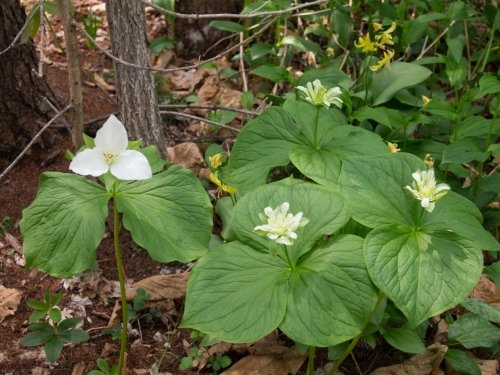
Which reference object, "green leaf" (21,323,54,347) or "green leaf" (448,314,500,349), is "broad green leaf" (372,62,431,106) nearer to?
"green leaf" (448,314,500,349)

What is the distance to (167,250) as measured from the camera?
1.71 metres

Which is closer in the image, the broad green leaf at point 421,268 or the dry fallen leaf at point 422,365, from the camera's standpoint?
the broad green leaf at point 421,268

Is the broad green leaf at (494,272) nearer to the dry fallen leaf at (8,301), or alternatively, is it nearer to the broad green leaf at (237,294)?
the broad green leaf at (237,294)

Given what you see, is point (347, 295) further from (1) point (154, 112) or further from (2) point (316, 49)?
(2) point (316, 49)

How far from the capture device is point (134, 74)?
93.4 inches

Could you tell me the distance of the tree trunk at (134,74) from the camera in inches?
89.1

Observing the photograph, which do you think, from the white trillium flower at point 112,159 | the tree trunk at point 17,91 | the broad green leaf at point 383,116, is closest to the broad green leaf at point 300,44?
the broad green leaf at point 383,116

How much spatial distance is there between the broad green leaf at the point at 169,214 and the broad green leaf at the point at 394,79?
1315 mm

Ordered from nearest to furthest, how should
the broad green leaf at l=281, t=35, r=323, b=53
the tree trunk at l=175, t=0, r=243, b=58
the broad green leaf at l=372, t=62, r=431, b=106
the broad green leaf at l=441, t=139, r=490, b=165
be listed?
the broad green leaf at l=441, t=139, r=490, b=165
the broad green leaf at l=372, t=62, r=431, b=106
the broad green leaf at l=281, t=35, r=323, b=53
the tree trunk at l=175, t=0, r=243, b=58

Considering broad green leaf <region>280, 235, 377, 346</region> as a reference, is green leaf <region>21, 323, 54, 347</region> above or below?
below

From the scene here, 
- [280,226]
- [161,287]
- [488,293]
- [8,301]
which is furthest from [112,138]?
[488,293]

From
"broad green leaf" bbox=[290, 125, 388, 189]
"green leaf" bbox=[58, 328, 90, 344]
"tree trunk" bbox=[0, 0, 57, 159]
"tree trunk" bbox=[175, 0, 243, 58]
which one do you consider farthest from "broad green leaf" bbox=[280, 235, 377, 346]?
"tree trunk" bbox=[175, 0, 243, 58]

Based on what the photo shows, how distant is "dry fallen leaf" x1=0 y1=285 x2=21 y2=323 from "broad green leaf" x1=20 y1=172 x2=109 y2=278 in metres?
→ 0.65

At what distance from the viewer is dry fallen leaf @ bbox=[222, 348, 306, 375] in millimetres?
2045
